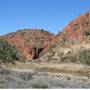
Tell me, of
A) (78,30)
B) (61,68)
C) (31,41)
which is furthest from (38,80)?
(31,41)

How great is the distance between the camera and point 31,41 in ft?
431

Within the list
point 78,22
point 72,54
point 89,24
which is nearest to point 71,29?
point 78,22

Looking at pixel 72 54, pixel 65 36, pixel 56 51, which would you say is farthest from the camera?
pixel 65 36

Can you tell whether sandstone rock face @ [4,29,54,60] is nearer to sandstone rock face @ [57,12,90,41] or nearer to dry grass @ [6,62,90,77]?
sandstone rock face @ [57,12,90,41]

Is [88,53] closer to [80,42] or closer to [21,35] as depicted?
[80,42]

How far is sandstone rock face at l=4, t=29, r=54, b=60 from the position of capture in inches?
4946

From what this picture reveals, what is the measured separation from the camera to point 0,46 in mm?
44906

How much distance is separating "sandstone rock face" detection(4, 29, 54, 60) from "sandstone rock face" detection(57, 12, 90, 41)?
10.6m

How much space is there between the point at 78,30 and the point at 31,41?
28.1m

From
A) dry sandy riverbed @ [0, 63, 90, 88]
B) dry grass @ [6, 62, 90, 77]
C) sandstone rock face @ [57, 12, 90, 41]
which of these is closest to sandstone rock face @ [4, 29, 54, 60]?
sandstone rock face @ [57, 12, 90, 41]

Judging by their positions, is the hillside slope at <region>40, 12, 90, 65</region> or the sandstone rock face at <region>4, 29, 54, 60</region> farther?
the sandstone rock face at <region>4, 29, 54, 60</region>

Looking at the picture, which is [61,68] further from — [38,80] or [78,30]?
[38,80]

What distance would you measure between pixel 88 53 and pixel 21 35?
173ft

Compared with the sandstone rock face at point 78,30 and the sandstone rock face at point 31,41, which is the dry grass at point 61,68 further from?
the sandstone rock face at point 31,41
